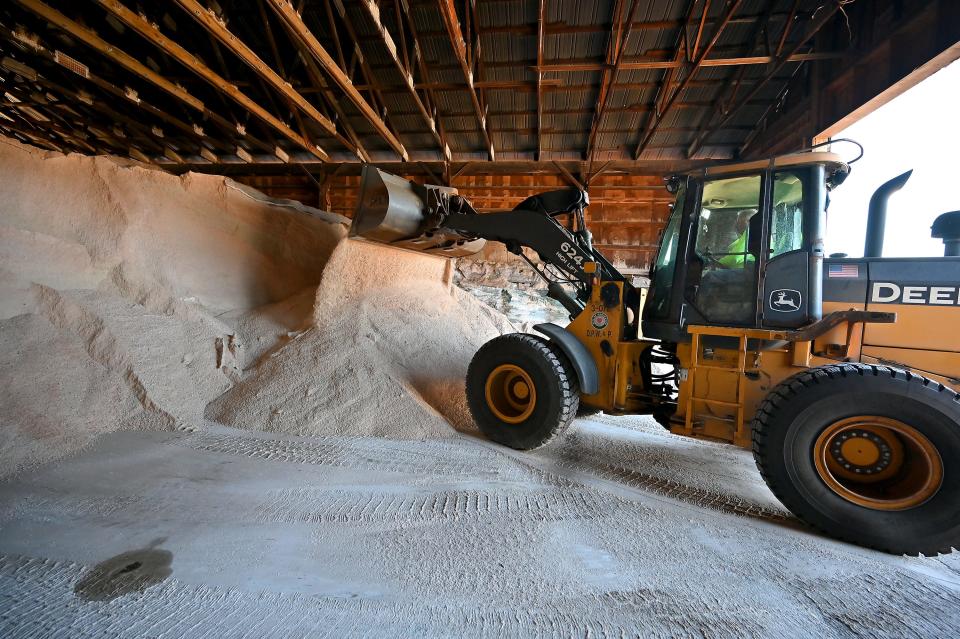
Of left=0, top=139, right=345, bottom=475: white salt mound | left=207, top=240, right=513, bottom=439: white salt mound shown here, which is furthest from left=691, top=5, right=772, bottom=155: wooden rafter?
left=0, top=139, right=345, bottom=475: white salt mound

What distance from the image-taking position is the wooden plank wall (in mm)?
10188

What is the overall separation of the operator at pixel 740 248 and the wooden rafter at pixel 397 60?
15.7 ft

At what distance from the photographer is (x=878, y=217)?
3.06 meters

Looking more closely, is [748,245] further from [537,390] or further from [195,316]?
[195,316]

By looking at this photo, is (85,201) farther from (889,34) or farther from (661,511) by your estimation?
(889,34)

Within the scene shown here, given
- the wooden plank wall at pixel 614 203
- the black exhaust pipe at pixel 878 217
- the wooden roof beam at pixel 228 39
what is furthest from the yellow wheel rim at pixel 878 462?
the wooden plank wall at pixel 614 203

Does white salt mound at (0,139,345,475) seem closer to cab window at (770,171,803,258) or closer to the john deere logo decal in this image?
the john deere logo decal

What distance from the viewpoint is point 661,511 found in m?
2.62

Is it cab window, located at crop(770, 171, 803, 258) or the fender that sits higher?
cab window, located at crop(770, 171, 803, 258)

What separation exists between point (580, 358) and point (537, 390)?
1.52 ft

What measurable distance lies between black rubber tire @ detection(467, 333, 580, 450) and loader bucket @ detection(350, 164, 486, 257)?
5.78ft

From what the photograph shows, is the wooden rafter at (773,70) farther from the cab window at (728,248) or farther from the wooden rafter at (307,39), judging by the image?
the wooden rafter at (307,39)

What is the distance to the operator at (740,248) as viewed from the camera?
3016 millimetres

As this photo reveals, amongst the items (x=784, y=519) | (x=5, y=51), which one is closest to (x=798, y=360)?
(x=784, y=519)
